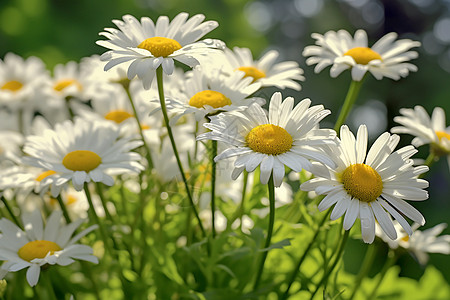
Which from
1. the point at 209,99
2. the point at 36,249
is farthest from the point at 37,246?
the point at 209,99

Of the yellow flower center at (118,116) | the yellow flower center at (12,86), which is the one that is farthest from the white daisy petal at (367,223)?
the yellow flower center at (12,86)

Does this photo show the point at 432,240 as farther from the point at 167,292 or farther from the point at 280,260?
the point at 167,292

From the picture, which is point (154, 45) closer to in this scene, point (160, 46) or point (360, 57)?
point (160, 46)

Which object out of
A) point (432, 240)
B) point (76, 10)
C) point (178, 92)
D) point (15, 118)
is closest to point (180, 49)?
point (178, 92)

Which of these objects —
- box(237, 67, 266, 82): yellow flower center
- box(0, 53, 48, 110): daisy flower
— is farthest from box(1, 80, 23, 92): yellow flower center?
box(237, 67, 266, 82): yellow flower center

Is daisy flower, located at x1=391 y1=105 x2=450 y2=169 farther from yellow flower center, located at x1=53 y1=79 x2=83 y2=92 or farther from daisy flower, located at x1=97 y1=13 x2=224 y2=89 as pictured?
yellow flower center, located at x1=53 y1=79 x2=83 y2=92

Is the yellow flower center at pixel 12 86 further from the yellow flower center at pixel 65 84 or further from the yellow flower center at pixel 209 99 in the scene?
the yellow flower center at pixel 209 99

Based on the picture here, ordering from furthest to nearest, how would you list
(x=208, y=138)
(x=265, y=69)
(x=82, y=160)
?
(x=265, y=69)
(x=82, y=160)
(x=208, y=138)
